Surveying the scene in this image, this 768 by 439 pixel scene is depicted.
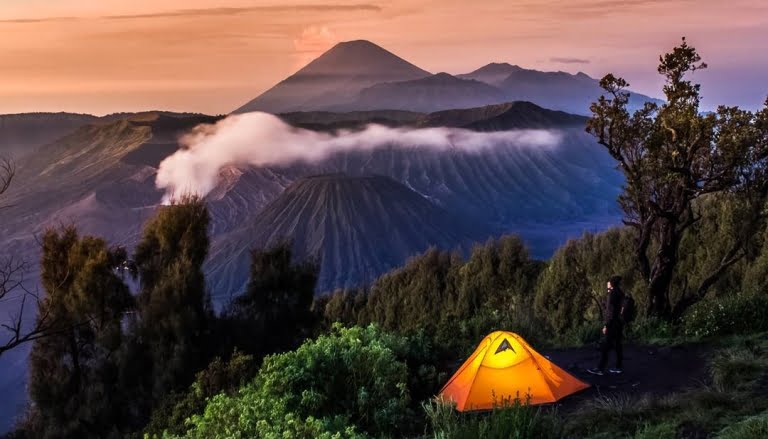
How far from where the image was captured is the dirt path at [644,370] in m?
9.90

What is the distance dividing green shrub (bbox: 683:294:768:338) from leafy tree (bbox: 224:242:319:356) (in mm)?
11146

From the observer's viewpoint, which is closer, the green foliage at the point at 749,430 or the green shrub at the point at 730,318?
the green foliage at the point at 749,430

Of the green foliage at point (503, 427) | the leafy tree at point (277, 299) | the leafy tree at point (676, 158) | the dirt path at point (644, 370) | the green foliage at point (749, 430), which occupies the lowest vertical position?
the leafy tree at point (277, 299)

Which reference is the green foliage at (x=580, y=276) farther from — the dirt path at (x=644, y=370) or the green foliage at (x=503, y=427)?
the green foliage at (x=503, y=427)

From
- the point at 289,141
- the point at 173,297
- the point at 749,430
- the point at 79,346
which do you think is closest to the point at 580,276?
the point at 173,297

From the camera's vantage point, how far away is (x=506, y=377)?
1047 centimetres

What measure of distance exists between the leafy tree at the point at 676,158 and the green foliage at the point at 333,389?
261 inches

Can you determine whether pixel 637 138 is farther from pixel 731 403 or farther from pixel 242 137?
pixel 242 137

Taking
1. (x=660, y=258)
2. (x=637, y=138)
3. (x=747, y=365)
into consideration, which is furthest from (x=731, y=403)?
(x=637, y=138)

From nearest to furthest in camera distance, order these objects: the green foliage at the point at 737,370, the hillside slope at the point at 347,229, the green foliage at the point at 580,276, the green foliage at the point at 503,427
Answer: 1. the green foliage at the point at 503,427
2. the green foliage at the point at 737,370
3. the green foliage at the point at 580,276
4. the hillside slope at the point at 347,229

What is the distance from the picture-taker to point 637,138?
1341 centimetres

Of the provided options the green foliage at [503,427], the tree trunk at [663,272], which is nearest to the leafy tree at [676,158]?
the tree trunk at [663,272]

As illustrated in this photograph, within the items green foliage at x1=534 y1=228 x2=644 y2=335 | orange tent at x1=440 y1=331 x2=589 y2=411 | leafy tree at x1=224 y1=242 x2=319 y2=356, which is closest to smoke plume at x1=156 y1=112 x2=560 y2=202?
leafy tree at x1=224 y1=242 x2=319 y2=356

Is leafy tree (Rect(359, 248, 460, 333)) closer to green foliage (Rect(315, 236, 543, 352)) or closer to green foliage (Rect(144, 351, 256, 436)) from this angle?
green foliage (Rect(315, 236, 543, 352))
